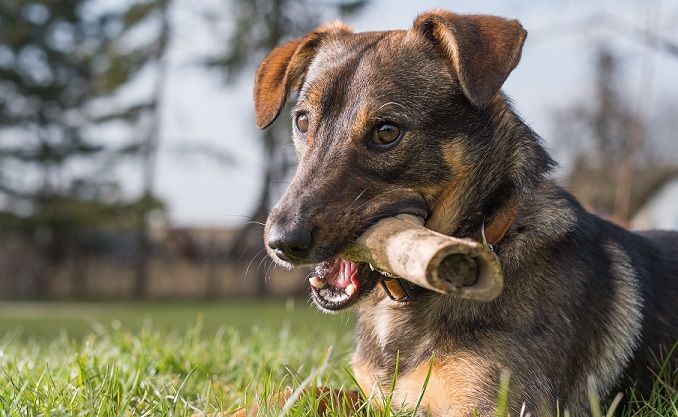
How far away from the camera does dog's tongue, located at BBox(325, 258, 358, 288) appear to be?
3.46 meters

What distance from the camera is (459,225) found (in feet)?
11.9

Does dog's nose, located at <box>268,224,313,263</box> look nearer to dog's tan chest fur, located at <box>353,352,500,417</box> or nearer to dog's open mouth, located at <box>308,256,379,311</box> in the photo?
dog's open mouth, located at <box>308,256,379,311</box>

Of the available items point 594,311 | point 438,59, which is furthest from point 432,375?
point 438,59

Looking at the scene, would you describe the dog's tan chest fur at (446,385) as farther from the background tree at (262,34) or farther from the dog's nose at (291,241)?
the background tree at (262,34)

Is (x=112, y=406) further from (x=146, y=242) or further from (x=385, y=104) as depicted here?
(x=146, y=242)

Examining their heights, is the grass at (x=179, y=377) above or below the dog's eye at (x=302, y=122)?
below

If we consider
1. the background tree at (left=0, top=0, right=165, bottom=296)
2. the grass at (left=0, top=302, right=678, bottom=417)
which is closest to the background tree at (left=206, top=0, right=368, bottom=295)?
the background tree at (left=0, top=0, right=165, bottom=296)

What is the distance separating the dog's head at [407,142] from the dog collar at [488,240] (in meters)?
0.06

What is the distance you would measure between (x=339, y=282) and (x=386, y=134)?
72 centimetres

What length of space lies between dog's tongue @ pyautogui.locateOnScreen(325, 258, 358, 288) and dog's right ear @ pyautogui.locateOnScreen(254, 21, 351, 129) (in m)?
1.26

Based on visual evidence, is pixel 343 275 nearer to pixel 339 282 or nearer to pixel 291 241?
pixel 339 282

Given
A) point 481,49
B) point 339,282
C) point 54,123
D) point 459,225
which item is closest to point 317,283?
point 339,282

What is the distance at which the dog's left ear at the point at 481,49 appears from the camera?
3.41m

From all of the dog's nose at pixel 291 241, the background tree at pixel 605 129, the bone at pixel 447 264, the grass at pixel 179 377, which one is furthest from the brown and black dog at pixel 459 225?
the background tree at pixel 605 129
